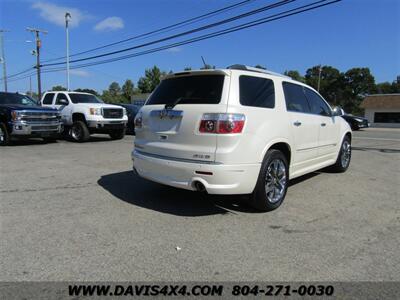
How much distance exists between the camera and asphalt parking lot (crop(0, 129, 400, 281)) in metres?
3.21

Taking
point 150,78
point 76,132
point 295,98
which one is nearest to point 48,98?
point 76,132

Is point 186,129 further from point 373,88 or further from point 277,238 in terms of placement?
point 373,88

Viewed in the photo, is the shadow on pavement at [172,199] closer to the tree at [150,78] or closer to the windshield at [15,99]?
the windshield at [15,99]

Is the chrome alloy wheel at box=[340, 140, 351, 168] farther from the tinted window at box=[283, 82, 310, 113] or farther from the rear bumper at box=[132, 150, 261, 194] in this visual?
the rear bumper at box=[132, 150, 261, 194]

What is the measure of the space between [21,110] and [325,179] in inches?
394

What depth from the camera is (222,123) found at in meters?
4.27

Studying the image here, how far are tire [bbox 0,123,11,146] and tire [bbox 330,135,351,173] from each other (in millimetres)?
10520

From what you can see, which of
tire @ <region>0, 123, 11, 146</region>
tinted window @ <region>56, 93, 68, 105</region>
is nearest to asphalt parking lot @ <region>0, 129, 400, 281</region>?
tire @ <region>0, 123, 11, 146</region>

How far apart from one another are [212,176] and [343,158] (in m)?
4.58

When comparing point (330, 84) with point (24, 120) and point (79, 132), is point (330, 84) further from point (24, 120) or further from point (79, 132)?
point (24, 120)

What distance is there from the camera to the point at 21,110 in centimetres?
1194

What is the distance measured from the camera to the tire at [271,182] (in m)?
4.65

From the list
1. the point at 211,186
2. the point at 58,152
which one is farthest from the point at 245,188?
the point at 58,152

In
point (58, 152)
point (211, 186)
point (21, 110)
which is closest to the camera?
point (211, 186)
